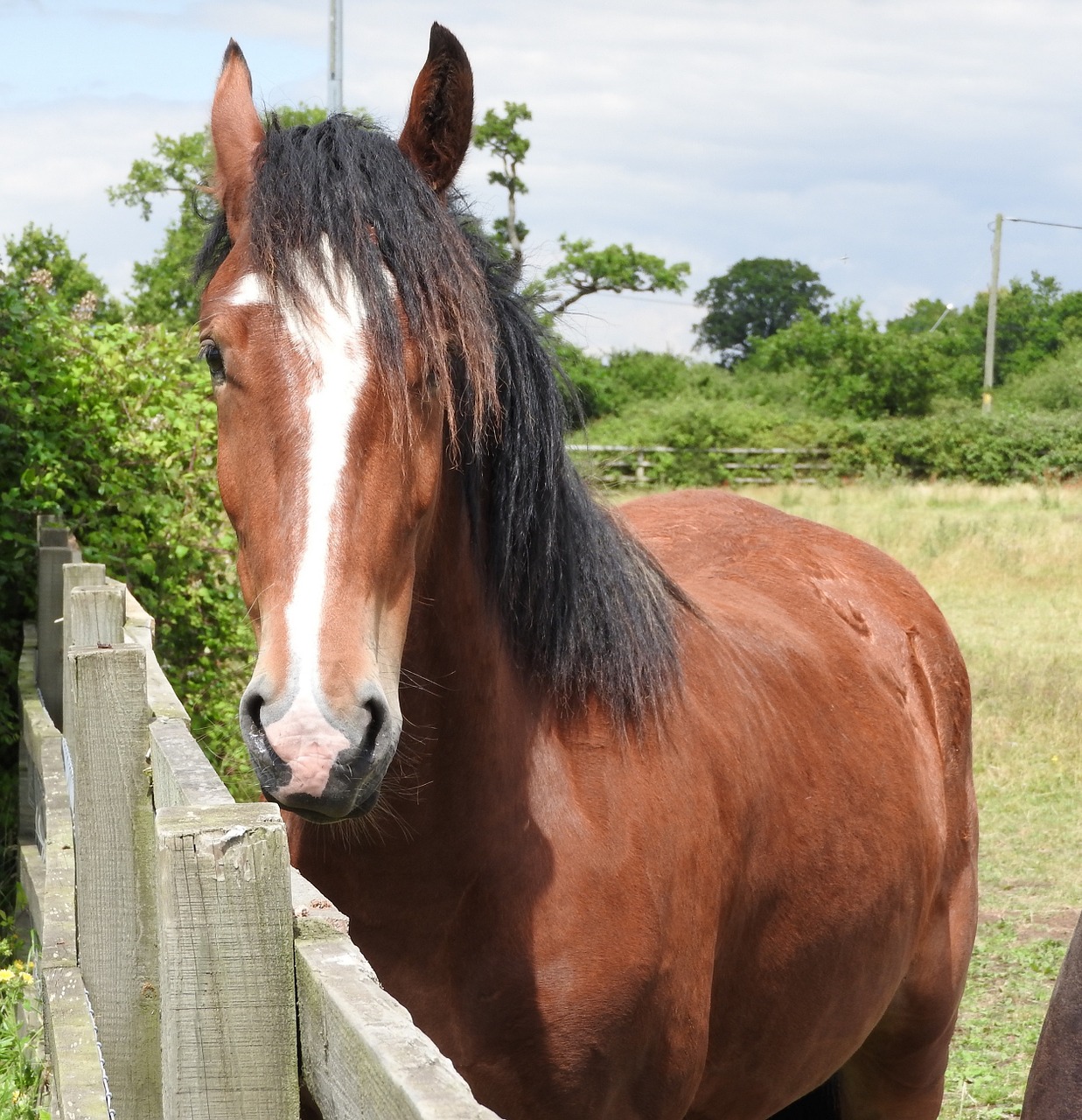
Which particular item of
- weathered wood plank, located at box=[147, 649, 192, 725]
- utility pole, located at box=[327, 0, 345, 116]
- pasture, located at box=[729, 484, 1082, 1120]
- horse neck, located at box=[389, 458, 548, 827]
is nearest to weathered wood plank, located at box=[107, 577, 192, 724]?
weathered wood plank, located at box=[147, 649, 192, 725]

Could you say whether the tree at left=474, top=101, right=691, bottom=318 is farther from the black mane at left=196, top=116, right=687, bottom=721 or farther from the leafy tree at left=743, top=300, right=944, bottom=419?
the black mane at left=196, top=116, right=687, bottom=721

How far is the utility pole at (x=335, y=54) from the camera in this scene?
831 cm

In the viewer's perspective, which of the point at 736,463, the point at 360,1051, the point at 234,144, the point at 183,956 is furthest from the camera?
the point at 736,463

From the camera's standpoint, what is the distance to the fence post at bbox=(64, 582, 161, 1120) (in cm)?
196

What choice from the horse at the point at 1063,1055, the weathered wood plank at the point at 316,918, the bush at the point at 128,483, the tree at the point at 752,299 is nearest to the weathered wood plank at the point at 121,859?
the weathered wood plank at the point at 316,918

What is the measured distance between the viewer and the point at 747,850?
8.48 ft

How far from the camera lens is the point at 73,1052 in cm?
217

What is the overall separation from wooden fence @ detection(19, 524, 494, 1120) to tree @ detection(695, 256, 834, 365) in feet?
282

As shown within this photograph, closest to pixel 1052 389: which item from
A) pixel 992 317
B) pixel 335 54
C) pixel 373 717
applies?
pixel 992 317

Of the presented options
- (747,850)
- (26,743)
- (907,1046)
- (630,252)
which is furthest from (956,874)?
(630,252)

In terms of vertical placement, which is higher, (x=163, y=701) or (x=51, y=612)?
(x=163, y=701)

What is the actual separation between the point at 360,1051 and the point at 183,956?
0.87ft

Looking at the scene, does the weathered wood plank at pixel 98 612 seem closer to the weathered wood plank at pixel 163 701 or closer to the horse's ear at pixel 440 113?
the weathered wood plank at pixel 163 701

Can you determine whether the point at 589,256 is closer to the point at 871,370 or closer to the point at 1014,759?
the point at 871,370
